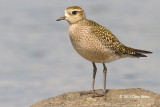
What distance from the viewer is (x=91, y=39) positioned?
20.6 m

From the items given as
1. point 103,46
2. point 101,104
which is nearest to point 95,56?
point 103,46

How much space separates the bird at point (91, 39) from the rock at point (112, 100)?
44cm

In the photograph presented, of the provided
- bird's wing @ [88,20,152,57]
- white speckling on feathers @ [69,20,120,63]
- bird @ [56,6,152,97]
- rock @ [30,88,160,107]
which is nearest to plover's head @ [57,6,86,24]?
bird @ [56,6,152,97]

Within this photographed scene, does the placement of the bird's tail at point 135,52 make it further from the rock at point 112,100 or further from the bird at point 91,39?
the rock at point 112,100

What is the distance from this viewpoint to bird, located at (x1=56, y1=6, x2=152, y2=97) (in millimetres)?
20531

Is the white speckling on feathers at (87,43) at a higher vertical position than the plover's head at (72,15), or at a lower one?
lower

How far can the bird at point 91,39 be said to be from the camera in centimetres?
2053

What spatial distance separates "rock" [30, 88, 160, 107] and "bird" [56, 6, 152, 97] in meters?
0.44

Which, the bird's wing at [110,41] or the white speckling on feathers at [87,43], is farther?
the bird's wing at [110,41]

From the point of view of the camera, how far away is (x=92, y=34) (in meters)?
20.7

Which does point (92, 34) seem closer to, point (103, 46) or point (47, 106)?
point (103, 46)

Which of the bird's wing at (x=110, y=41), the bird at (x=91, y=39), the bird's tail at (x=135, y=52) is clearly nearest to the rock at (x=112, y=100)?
the bird at (x=91, y=39)

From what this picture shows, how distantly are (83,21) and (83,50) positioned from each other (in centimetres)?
129

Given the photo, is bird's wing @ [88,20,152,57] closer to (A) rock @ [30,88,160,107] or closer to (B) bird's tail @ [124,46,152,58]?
(B) bird's tail @ [124,46,152,58]
